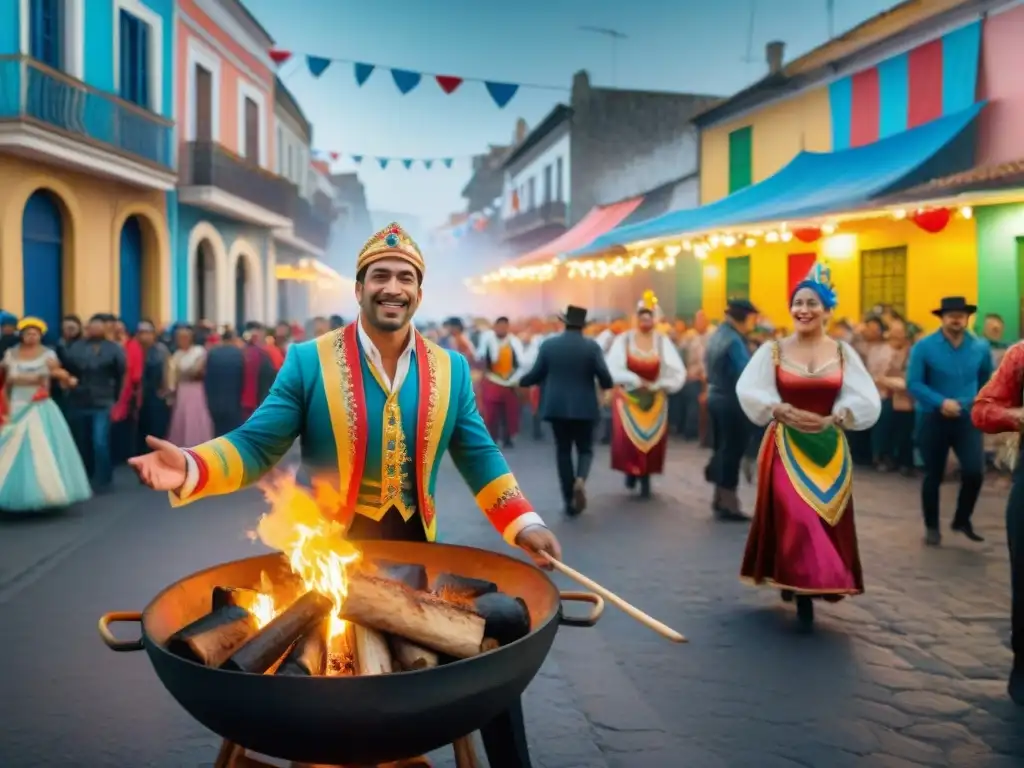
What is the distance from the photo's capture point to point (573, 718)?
447cm

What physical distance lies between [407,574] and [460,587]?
0.62ft

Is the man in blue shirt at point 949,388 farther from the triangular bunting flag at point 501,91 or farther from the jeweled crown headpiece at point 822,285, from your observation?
Answer: the triangular bunting flag at point 501,91

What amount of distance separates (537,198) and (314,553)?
43.0 metres

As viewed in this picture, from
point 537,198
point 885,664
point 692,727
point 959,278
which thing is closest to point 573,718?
point 692,727

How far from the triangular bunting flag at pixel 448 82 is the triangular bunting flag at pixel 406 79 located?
0.37m

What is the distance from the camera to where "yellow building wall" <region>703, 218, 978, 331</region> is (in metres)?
15.1

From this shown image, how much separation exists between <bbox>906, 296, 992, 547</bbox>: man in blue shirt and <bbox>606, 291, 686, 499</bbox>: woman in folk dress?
280 cm

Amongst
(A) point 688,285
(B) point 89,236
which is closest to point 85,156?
(B) point 89,236

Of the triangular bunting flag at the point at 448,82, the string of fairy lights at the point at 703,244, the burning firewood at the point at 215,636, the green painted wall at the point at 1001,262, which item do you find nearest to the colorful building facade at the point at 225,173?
the triangular bunting flag at the point at 448,82

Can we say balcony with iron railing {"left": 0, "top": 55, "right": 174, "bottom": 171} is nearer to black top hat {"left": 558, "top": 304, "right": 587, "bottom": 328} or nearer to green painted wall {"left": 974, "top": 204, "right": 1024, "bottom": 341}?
black top hat {"left": 558, "top": 304, "right": 587, "bottom": 328}

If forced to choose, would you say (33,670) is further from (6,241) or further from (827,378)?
(6,241)

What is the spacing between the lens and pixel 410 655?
2.61m

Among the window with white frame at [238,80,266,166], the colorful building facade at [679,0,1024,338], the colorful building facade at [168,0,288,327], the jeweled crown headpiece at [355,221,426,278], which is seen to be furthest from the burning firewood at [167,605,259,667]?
the window with white frame at [238,80,266,166]

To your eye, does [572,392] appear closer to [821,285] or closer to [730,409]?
[730,409]
